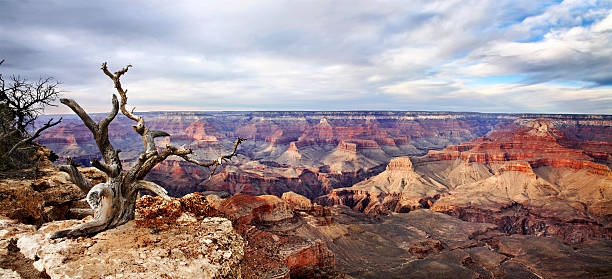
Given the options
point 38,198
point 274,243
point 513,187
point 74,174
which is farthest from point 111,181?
point 513,187

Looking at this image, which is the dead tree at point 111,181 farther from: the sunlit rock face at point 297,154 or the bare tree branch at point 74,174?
the sunlit rock face at point 297,154

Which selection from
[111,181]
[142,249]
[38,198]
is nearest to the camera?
[142,249]

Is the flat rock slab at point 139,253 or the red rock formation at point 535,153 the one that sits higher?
the flat rock slab at point 139,253

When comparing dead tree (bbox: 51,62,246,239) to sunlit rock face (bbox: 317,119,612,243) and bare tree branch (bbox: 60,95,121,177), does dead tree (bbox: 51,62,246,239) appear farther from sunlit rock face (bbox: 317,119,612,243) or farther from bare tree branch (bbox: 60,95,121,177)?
sunlit rock face (bbox: 317,119,612,243)

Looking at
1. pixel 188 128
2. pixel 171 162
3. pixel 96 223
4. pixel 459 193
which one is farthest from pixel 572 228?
pixel 188 128

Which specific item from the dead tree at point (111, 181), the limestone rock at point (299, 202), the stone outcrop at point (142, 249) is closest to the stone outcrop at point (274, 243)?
the stone outcrop at point (142, 249)

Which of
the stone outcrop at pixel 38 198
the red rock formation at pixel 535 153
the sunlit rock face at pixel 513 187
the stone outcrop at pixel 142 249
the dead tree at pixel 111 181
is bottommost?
the sunlit rock face at pixel 513 187

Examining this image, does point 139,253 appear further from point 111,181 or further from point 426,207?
point 426,207

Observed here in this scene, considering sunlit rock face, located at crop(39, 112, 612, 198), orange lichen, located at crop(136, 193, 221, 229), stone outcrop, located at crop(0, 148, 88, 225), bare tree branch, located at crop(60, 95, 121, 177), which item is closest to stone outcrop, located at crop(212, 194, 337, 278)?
orange lichen, located at crop(136, 193, 221, 229)
